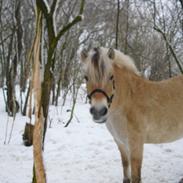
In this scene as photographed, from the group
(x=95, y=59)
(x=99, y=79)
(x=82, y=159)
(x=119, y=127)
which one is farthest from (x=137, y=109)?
(x=82, y=159)

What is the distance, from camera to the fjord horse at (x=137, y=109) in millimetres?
3785

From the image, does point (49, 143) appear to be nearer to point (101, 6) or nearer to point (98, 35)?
point (101, 6)

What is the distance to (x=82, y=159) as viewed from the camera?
5590 mm

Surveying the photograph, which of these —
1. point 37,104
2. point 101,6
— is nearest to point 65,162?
point 37,104

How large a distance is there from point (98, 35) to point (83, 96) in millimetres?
4857

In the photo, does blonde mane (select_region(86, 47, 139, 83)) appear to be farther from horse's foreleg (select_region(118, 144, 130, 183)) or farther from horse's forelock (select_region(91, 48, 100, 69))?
horse's foreleg (select_region(118, 144, 130, 183))

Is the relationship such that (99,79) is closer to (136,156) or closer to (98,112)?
(98,112)

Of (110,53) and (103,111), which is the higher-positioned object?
(110,53)

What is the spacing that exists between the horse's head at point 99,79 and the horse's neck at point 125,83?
44 centimetres

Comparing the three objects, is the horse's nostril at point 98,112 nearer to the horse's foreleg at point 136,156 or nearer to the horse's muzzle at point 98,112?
the horse's muzzle at point 98,112

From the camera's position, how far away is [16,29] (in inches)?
383


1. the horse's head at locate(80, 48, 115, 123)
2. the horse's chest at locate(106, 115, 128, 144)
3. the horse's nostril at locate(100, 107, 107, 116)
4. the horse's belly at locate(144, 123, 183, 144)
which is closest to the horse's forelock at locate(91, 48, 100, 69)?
the horse's head at locate(80, 48, 115, 123)

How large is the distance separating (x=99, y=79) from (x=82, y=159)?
2.70m

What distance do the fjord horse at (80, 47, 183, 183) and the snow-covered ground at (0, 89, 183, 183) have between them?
30.5 inches
